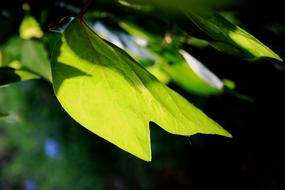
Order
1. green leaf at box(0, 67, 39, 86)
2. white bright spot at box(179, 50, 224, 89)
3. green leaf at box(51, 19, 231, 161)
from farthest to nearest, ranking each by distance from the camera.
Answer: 1. white bright spot at box(179, 50, 224, 89)
2. green leaf at box(0, 67, 39, 86)
3. green leaf at box(51, 19, 231, 161)

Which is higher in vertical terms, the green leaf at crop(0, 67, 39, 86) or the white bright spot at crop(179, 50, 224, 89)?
the white bright spot at crop(179, 50, 224, 89)

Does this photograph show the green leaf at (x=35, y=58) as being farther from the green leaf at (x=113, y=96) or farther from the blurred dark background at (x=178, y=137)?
the green leaf at (x=113, y=96)

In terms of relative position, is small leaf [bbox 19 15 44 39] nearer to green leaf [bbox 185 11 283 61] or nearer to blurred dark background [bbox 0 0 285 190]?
blurred dark background [bbox 0 0 285 190]

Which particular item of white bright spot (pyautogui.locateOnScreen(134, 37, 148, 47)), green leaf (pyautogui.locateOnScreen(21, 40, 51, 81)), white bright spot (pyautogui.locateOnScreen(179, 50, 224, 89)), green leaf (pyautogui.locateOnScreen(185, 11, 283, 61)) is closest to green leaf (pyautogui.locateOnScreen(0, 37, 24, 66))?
green leaf (pyautogui.locateOnScreen(21, 40, 51, 81))

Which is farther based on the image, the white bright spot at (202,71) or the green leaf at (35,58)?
the green leaf at (35,58)

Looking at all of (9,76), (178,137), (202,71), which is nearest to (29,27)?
(9,76)

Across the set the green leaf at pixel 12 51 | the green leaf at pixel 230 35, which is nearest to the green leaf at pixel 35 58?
the green leaf at pixel 12 51
